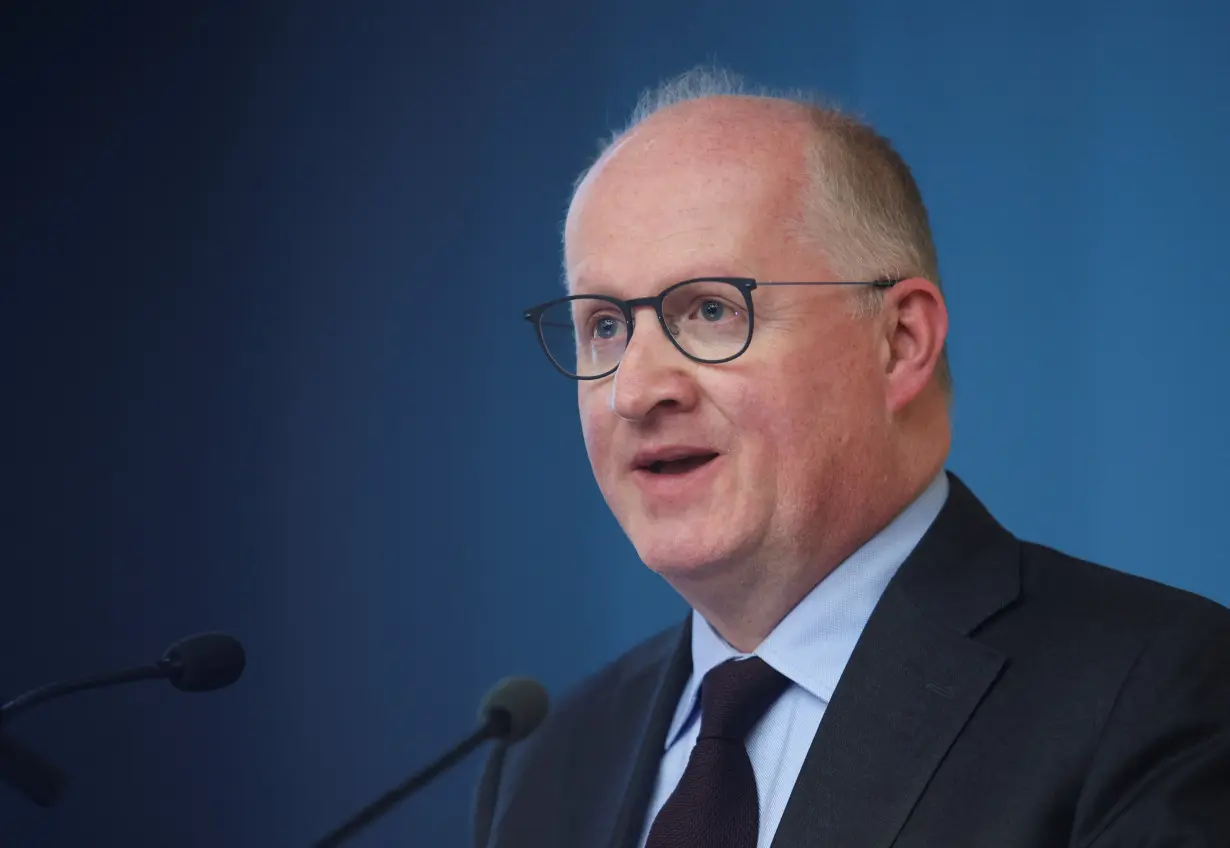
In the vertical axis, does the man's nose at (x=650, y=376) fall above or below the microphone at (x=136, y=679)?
above

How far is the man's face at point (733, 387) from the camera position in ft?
4.74

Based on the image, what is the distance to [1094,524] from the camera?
6.09ft

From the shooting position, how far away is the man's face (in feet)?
4.74

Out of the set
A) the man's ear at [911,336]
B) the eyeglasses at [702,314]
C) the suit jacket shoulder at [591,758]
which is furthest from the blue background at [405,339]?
the eyeglasses at [702,314]

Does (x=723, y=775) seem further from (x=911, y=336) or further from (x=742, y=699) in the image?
(x=911, y=336)

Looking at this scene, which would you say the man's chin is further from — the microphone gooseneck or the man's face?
the microphone gooseneck

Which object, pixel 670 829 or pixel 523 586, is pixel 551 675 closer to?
pixel 523 586

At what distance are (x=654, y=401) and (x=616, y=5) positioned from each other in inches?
40.2

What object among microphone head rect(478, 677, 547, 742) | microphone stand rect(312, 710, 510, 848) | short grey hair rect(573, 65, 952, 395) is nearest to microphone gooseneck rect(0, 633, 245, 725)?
microphone stand rect(312, 710, 510, 848)

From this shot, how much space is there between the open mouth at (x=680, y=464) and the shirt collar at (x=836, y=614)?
22cm

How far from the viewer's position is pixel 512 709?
4.75 feet

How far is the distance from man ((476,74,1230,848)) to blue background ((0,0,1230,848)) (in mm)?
362

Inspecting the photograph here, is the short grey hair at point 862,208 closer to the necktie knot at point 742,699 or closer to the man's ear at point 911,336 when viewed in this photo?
the man's ear at point 911,336

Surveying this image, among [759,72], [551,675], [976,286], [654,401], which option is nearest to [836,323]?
[654,401]
